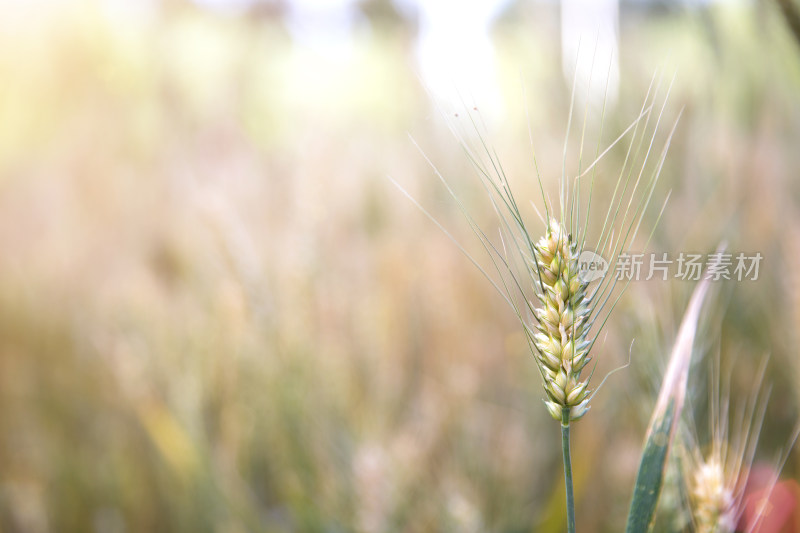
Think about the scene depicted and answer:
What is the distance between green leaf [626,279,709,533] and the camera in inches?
9.2

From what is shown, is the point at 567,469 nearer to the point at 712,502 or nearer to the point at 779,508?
the point at 712,502

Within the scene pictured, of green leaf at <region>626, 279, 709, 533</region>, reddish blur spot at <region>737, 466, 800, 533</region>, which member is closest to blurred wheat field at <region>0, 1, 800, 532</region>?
reddish blur spot at <region>737, 466, 800, 533</region>

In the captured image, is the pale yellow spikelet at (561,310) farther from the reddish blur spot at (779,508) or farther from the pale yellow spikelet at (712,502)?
the reddish blur spot at (779,508)

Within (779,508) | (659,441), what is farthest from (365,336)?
(659,441)

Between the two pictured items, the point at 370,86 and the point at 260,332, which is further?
the point at 370,86

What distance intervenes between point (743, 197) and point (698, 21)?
0.34 metres

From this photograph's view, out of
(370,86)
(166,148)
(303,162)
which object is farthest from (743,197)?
(370,86)

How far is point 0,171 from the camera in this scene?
6.30ft

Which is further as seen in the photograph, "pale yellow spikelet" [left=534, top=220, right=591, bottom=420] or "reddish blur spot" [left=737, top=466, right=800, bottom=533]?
"reddish blur spot" [left=737, top=466, right=800, bottom=533]

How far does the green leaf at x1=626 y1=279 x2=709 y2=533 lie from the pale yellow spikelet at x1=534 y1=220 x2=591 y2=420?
0.04m

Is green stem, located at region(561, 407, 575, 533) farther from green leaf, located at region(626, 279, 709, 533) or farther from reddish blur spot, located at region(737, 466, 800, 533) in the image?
reddish blur spot, located at region(737, 466, 800, 533)

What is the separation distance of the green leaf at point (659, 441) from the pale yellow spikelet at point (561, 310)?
0.04m

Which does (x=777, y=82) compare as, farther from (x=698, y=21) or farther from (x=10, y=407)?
(x=10, y=407)

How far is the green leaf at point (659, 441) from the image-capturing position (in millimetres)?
234
